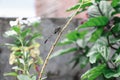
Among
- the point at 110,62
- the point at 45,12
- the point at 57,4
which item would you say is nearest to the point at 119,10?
the point at 110,62

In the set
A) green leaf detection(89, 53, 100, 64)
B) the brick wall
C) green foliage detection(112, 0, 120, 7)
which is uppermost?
green foliage detection(112, 0, 120, 7)

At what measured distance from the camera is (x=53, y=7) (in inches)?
133

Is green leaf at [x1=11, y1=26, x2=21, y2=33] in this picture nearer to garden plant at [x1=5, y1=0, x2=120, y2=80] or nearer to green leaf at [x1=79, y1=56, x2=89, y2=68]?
garden plant at [x1=5, y1=0, x2=120, y2=80]

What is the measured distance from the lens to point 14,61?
1448 mm

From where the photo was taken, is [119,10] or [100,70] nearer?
[100,70]

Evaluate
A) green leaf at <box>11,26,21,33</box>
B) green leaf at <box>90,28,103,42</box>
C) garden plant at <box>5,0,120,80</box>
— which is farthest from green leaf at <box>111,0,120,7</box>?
green leaf at <box>11,26,21,33</box>

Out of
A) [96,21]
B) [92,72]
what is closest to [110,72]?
[92,72]

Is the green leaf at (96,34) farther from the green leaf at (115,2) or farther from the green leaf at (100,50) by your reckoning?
the green leaf at (115,2)

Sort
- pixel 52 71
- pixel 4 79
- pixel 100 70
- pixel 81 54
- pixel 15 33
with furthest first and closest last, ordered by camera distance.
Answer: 1. pixel 52 71
2. pixel 81 54
3. pixel 4 79
4. pixel 15 33
5. pixel 100 70

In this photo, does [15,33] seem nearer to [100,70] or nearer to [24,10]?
[100,70]

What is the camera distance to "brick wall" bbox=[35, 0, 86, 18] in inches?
124

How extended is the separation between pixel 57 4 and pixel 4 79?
1780mm

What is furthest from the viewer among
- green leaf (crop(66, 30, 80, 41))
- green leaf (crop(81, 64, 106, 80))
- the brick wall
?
the brick wall

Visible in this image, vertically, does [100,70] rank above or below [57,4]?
above
